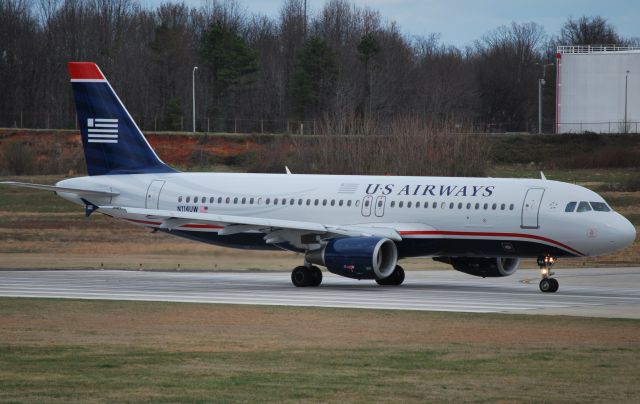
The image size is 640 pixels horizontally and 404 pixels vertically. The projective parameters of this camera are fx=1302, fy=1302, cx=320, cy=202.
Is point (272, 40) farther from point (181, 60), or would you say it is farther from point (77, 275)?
point (77, 275)

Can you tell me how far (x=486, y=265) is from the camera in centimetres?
3694

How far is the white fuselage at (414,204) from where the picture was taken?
3462cm

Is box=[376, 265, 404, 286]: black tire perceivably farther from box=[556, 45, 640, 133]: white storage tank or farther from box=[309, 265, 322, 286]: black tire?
box=[556, 45, 640, 133]: white storage tank

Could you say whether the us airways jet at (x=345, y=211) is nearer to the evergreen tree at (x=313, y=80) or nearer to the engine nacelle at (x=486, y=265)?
the engine nacelle at (x=486, y=265)

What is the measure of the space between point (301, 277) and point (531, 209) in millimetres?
6692

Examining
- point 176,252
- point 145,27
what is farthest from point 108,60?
point 176,252

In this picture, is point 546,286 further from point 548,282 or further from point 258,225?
point 258,225

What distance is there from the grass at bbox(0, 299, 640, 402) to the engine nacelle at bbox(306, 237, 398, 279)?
5.85 m

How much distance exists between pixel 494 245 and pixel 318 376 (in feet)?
57.5

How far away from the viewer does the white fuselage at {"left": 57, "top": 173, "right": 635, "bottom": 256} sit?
3462cm

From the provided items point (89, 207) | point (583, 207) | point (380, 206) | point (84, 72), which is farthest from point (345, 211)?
point (84, 72)

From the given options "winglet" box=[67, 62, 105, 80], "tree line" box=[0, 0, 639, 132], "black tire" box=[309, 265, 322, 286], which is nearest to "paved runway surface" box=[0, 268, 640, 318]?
"black tire" box=[309, 265, 322, 286]

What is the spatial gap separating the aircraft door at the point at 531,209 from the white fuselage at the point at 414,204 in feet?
0.09

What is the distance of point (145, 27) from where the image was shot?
142625 millimetres
